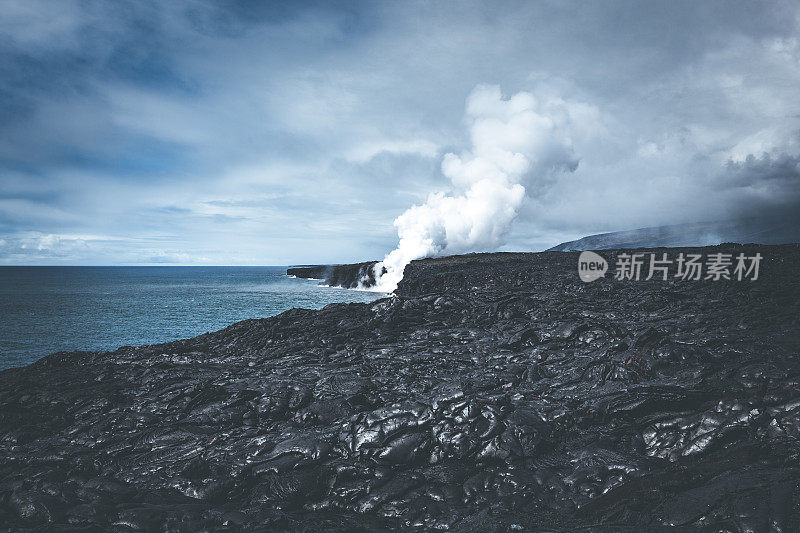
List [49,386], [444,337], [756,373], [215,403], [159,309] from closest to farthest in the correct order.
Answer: [756,373] → [215,403] → [49,386] → [444,337] → [159,309]

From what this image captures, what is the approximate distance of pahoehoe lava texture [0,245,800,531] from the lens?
5.79m

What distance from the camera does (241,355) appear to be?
49.5 ft

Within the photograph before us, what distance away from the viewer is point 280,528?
5.73 meters

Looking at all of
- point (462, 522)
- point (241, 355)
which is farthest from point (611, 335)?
point (241, 355)

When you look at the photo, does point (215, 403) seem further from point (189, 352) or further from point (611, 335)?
point (611, 335)

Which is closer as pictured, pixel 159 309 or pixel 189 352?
pixel 189 352

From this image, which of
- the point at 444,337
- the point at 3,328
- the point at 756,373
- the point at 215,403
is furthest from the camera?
the point at 3,328

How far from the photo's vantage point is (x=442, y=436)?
7.40 metres

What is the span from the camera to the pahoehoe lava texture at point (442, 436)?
5785mm

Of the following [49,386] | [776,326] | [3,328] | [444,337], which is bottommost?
[3,328]

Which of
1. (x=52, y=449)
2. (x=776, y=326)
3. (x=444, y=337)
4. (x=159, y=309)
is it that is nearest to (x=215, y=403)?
(x=52, y=449)

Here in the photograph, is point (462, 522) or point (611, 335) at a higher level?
point (611, 335)

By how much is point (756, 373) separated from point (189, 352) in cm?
1698

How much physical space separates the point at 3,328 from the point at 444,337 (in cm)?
4446
